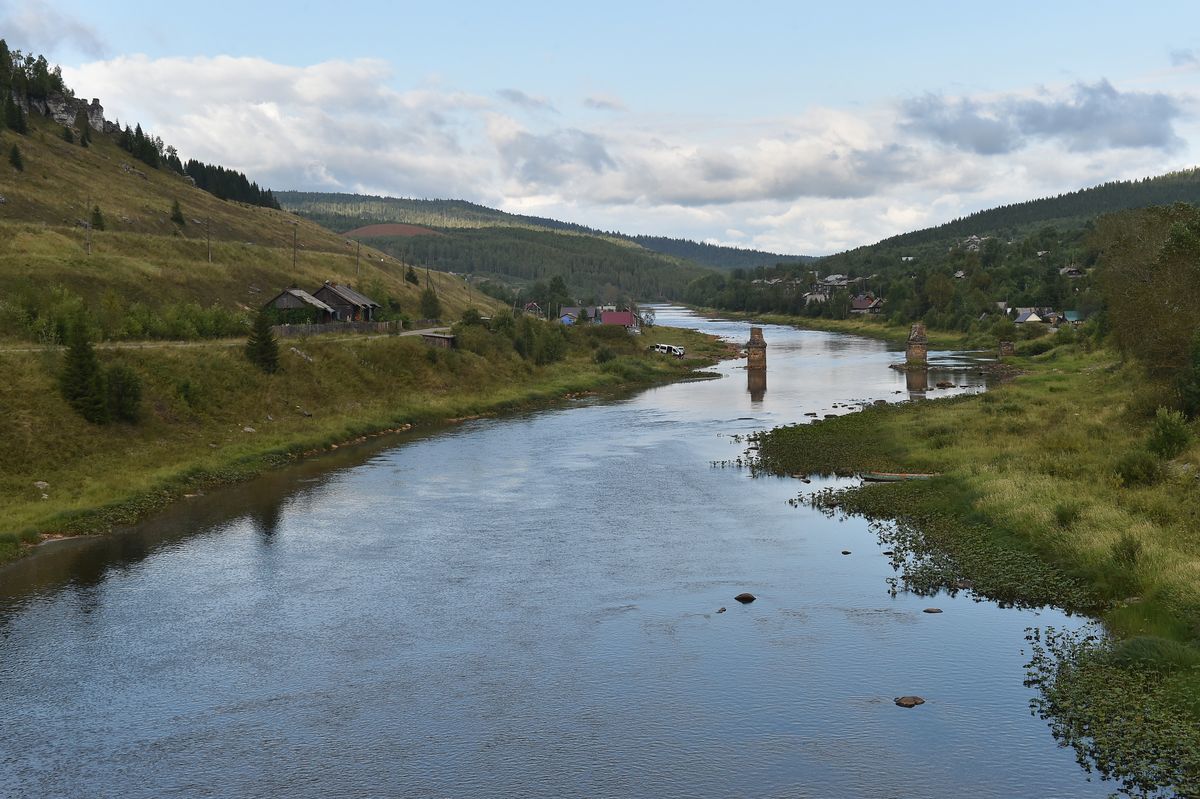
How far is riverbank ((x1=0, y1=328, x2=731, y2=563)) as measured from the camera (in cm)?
4209

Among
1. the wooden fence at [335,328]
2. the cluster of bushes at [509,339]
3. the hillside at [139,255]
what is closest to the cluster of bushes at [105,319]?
the hillside at [139,255]

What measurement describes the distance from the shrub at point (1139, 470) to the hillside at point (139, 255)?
5943 centimetres

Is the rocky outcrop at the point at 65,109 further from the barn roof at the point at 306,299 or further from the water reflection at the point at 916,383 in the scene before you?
the water reflection at the point at 916,383

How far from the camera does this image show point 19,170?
12562 cm

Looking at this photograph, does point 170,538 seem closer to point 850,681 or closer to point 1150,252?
point 850,681

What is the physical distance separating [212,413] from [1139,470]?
48654 mm

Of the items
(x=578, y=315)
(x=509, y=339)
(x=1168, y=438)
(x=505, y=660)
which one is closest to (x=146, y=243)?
(x=509, y=339)

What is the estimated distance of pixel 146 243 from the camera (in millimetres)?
106250

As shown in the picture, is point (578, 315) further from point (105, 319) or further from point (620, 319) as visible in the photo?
point (105, 319)

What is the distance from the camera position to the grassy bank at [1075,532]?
67.5 ft

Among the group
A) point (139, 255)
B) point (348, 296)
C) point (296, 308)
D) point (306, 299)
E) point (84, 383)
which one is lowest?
point (84, 383)

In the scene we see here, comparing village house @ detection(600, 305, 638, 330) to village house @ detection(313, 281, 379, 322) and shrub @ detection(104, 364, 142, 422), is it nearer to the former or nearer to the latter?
village house @ detection(313, 281, 379, 322)

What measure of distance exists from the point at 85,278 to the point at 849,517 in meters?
71.9

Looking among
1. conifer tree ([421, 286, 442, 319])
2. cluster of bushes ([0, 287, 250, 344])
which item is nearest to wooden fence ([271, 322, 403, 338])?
cluster of bushes ([0, 287, 250, 344])
